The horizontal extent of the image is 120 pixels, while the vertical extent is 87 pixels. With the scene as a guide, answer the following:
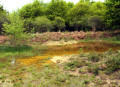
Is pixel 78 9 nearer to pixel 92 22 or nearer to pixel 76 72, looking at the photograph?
pixel 92 22

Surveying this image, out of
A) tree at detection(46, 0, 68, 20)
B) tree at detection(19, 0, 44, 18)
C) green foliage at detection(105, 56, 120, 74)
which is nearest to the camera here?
green foliage at detection(105, 56, 120, 74)

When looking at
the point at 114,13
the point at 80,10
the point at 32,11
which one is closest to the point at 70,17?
the point at 80,10

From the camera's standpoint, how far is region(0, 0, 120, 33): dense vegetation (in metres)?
26.8

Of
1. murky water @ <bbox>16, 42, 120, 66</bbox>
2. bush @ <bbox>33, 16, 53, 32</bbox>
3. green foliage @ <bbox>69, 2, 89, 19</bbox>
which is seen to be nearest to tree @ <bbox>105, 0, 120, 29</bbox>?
murky water @ <bbox>16, 42, 120, 66</bbox>

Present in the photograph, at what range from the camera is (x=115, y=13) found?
26312 millimetres

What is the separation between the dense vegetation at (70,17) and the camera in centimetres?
2677

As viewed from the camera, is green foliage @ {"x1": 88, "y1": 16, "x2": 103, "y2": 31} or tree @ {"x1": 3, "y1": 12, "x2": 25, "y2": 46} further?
green foliage @ {"x1": 88, "y1": 16, "x2": 103, "y2": 31}

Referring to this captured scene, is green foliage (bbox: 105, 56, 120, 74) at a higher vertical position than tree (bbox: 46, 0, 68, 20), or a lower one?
lower

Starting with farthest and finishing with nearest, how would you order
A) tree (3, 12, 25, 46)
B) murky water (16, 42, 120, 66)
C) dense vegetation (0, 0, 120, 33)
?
dense vegetation (0, 0, 120, 33), tree (3, 12, 25, 46), murky water (16, 42, 120, 66)

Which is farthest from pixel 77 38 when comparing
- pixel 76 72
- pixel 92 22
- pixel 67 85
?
pixel 67 85

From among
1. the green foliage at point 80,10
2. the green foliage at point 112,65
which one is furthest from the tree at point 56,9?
the green foliage at point 112,65

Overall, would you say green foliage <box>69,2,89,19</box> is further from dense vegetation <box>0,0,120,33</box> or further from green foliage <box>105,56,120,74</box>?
green foliage <box>105,56,120,74</box>

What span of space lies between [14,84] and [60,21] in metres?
32.2

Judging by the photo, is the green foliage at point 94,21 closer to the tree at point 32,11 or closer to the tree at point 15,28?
the tree at point 15,28
